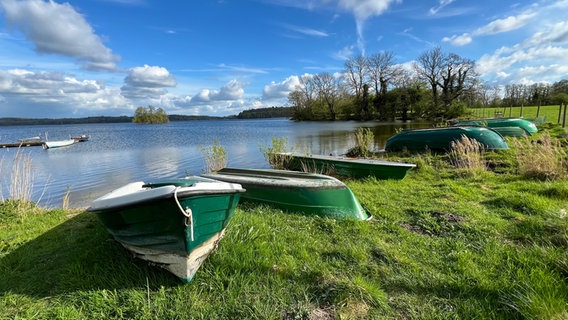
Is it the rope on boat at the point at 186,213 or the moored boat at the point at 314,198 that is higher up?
the rope on boat at the point at 186,213

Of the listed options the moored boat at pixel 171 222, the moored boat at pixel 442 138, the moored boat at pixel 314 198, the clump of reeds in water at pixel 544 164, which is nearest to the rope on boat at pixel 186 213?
the moored boat at pixel 171 222

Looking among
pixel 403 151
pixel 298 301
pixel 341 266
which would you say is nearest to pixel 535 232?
pixel 341 266

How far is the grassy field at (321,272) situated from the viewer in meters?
2.68

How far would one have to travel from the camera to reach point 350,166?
8906 mm

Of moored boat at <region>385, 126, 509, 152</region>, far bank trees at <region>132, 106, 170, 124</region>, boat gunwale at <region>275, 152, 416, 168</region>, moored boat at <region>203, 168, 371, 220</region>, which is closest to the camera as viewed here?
moored boat at <region>203, 168, 371, 220</region>

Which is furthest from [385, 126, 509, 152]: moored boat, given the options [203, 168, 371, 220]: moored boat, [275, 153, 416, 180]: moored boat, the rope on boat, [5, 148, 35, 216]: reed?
[5, 148, 35, 216]: reed

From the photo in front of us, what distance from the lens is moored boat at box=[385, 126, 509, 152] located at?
38.0 feet

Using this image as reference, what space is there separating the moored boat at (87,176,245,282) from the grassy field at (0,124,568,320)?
270 millimetres

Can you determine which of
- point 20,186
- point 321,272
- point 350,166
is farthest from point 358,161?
point 20,186

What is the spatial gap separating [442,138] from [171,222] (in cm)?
1283

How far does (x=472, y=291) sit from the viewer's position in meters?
2.86

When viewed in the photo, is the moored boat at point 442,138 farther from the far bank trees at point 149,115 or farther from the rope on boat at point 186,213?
the far bank trees at point 149,115

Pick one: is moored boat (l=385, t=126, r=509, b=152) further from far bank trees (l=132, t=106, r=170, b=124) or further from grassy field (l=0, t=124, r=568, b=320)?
far bank trees (l=132, t=106, r=170, b=124)

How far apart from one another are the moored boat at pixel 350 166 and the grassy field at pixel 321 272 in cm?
308
